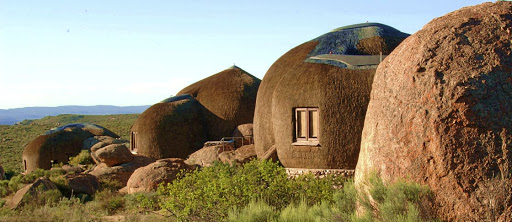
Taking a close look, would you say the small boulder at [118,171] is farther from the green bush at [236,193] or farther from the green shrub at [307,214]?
the green shrub at [307,214]

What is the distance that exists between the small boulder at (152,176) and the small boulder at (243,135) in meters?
6.30

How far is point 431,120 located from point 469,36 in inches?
44.5

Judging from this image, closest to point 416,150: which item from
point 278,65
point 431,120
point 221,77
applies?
point 431,120

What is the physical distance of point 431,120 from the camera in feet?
19.9

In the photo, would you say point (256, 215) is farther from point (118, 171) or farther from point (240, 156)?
point (118, 171)

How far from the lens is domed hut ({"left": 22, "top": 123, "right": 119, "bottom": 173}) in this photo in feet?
83.4

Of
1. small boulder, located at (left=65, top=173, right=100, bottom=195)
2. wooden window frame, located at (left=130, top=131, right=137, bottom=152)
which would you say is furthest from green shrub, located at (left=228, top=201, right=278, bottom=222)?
wooden window frame, located at (left=130, top=131, right=137, bottom=152)

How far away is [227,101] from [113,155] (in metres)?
6.69

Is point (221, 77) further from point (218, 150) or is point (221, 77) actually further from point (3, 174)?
point (3, 174)

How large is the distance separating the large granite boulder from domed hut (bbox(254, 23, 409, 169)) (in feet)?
21.3

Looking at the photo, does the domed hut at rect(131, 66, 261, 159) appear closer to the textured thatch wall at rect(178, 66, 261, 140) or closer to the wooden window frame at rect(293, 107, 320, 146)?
the textured thatch wall at rect(178, 66, 261, 140)

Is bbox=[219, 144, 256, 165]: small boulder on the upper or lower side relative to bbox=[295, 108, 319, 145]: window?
lower

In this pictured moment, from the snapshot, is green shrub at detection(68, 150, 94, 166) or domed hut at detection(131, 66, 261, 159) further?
green shrub at detection(68, 150, 94, 166)

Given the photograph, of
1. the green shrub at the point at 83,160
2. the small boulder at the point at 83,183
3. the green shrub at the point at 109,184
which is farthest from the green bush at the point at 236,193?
the green shrub at the point at 83,160
